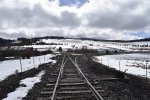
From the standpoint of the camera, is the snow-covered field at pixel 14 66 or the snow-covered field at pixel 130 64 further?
the snow-covered field at pixel 14 66

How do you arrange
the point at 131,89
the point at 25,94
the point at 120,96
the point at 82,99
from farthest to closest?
1. the point at 131,89
2. the point at 25,94
3. the point at 120,96
4. the point at 82,99

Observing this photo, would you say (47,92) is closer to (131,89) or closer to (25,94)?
(25,94)

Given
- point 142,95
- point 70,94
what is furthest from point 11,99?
point 142,95

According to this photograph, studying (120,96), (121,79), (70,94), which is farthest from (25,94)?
(121,79)

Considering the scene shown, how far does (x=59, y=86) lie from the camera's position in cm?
1388

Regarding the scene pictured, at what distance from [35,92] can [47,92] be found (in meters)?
0.74

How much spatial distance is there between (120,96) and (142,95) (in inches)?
38.3

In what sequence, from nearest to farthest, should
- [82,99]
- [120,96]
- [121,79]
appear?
[82,99] → [120,96] → [121,79]

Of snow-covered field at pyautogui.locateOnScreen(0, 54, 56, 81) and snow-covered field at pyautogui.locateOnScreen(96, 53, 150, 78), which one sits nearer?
snow-covered field at pyautogui.locateOnScreen(96, 53, 150, 78)

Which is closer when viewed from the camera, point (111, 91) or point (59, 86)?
point (111, 91)

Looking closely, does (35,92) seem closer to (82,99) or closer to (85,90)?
(85,90)

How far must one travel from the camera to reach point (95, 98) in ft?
35.0

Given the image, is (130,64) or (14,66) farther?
(130,64)

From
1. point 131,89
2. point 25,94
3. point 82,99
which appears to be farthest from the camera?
point 131,89
